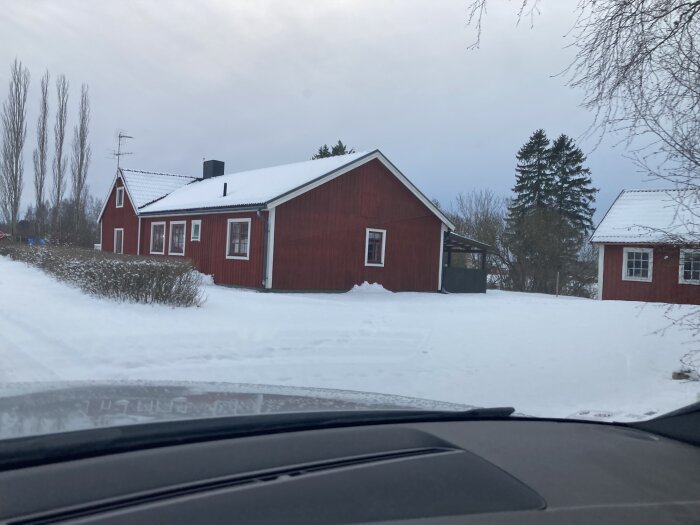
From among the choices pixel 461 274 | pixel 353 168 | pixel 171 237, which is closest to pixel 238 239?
pixel 353 168

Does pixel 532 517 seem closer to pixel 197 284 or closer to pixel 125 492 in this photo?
pixel 125 492

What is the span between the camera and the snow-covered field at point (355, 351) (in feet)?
Answer: 27.7

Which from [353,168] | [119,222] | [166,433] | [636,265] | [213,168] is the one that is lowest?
[166,433]

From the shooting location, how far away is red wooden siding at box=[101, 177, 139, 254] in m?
31.6

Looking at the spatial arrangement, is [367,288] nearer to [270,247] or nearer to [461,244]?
[270,247]

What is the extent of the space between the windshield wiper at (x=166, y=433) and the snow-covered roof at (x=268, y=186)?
724 inches

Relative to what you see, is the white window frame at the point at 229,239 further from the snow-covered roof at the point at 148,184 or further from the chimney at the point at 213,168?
the chimney at the point at 213,168

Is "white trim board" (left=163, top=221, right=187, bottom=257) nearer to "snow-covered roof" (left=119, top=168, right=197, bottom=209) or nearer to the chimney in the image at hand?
"snow-covered roof" (left=119, top=168, right=197, bottom=209)

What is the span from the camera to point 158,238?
28844 millimetres

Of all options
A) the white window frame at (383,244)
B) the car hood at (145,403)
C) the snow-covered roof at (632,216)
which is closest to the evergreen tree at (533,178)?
the snow-covered roof at (632,216)

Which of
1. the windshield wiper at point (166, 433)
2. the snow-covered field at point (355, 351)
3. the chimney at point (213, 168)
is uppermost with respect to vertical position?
the chimney at point (213, 168)

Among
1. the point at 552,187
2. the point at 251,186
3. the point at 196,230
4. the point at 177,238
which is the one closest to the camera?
the point at 196,230

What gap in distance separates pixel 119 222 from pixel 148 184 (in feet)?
8.87

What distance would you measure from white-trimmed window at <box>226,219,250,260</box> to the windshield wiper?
19.5m
